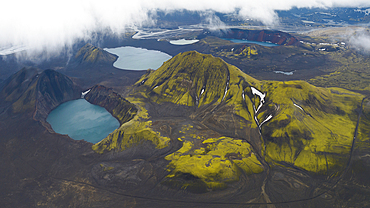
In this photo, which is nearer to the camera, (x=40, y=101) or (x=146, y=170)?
(x=146, y=170)

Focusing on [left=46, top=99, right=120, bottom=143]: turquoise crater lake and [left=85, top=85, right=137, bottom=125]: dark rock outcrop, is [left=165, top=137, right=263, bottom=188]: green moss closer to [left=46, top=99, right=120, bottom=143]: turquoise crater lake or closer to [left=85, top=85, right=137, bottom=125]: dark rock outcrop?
[left=85, top=85, right=137, bottom=125]: dark rock outcrop

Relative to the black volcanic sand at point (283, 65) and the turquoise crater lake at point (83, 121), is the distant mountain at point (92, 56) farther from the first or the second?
the black volcanic sand at point (283, 65)

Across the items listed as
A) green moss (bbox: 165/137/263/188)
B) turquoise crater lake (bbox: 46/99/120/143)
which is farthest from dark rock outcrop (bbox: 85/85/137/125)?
green moss (bbox: 165/137/263/188)

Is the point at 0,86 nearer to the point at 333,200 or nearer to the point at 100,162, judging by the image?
the point at 100,162

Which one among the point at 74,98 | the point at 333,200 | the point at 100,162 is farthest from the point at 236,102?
the point at 74,98

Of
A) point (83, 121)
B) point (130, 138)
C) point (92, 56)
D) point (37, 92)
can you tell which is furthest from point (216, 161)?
point (92, 56)

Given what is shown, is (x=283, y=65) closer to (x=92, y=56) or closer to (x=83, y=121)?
(x=83, y=121)
